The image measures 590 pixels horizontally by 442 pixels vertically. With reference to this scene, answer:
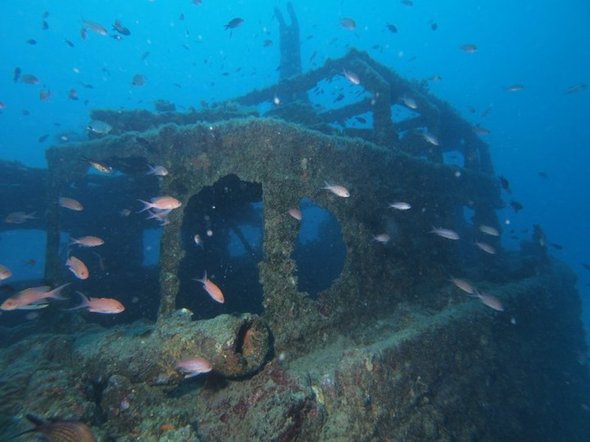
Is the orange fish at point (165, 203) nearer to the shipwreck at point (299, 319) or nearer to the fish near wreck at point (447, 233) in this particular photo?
the shipwreck at point (299, 319)

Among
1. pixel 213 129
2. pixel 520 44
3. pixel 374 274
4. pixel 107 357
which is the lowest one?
pixel 107 357

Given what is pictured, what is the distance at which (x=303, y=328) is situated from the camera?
5246 millimetres

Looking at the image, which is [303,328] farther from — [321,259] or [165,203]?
[321,259]

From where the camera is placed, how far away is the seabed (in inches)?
164

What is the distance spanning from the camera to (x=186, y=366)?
4.12 metres

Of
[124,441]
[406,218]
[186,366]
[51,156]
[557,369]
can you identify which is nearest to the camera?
[124,441]

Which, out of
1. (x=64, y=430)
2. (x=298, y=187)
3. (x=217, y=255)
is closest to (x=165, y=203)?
(x=298, y=187)

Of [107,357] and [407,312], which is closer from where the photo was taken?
[107,357]

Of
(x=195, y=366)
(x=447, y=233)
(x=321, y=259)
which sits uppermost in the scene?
(x=447, y=233)

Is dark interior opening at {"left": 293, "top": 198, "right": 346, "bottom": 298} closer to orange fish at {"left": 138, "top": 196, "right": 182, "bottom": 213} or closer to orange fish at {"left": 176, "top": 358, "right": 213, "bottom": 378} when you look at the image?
orange fish at {"left": 138, "top": 196, "right": 182, "bottom": 213}

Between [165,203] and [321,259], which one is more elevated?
[165,203]

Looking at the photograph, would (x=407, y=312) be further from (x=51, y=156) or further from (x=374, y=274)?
(x=51, y=156)

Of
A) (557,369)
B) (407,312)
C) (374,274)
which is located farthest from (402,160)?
(557,369)

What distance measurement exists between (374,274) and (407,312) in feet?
2.93
